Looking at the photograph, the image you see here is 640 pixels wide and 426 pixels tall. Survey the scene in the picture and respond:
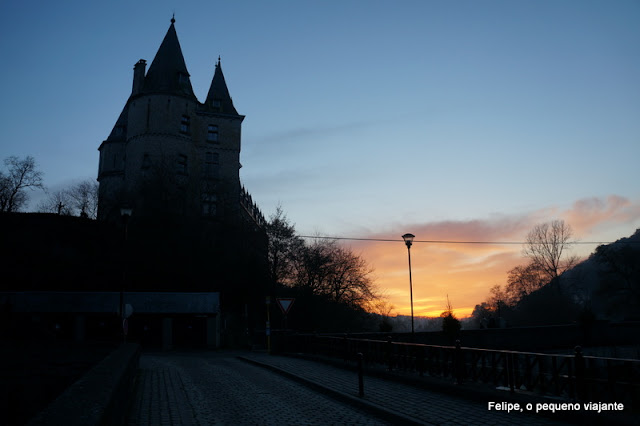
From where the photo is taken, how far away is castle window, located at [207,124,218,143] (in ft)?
226

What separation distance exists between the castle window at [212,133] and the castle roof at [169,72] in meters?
4.77

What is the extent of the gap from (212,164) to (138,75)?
15251mm

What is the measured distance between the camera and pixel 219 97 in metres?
71.4

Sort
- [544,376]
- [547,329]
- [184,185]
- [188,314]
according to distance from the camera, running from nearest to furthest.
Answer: [544,376], [547,329], [188,314], [184,185]

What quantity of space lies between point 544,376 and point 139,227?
49.2 meters

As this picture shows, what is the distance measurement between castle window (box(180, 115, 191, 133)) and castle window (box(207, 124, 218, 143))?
3.68 m

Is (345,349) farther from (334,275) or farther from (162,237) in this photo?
(162,237)

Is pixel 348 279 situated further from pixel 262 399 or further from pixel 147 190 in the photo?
pixel 262 399

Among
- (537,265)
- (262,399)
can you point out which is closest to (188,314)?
(262,399)

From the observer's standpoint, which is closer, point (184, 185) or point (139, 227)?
point (139, 227)

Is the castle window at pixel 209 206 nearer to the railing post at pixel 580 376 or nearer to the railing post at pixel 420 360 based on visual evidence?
the railing post at pixel 420 360

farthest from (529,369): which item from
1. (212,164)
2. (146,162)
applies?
(212,164)

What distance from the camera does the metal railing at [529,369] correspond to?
26.8ft

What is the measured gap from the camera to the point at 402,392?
12.3 metres
